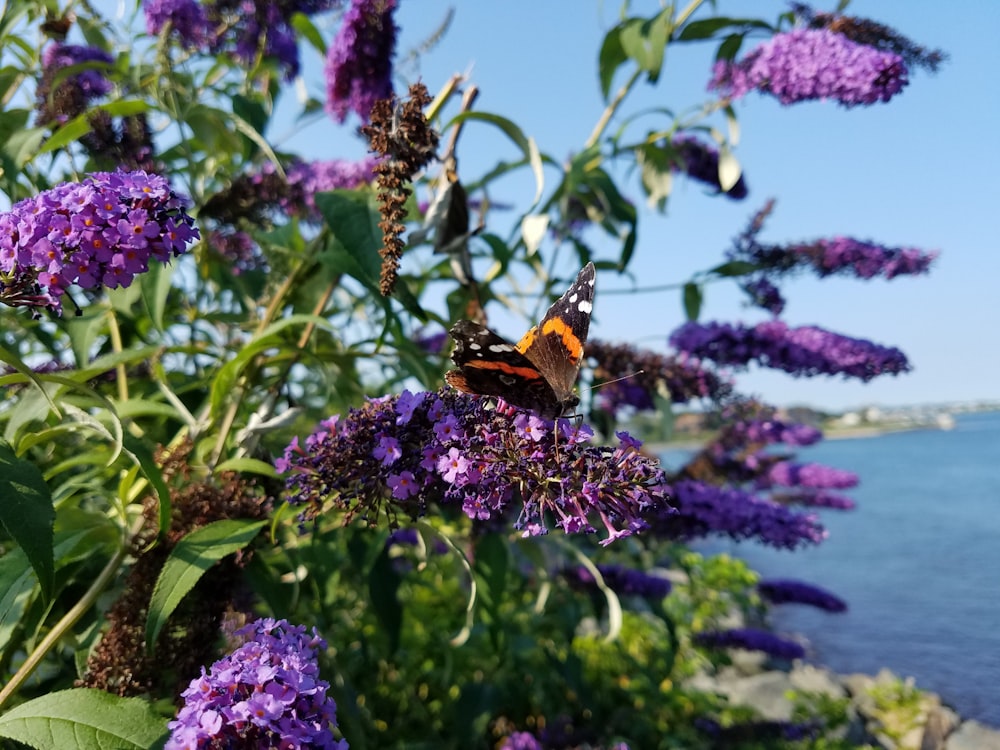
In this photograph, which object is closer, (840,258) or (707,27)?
(707,27)

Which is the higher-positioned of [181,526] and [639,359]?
[639,359]

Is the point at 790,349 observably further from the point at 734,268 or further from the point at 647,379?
the point at 647,379

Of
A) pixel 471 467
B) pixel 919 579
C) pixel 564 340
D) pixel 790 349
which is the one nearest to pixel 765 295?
pixel 790 349

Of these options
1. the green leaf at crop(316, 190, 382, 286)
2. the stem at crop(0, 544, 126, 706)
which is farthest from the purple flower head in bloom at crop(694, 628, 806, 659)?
the stem at crop(0, 544, 126, 706)

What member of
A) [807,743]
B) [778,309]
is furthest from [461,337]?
[807,743]

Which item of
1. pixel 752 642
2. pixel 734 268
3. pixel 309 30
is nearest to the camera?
pixel 309 30

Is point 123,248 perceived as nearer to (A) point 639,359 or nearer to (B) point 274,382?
(B) point 274,382
